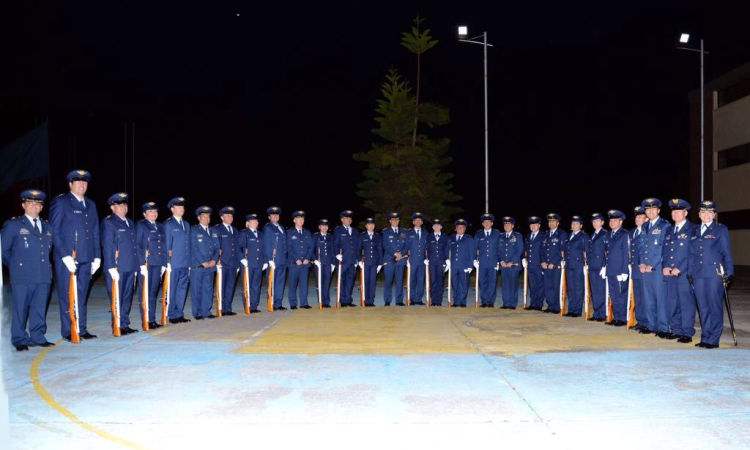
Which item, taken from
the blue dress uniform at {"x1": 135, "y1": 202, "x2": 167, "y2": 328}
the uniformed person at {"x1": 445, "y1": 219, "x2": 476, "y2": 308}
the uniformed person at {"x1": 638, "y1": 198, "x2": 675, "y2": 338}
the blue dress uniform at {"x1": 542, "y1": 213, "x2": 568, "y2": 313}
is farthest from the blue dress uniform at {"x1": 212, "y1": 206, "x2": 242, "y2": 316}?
the uniformed person at {"x1": 638, "y1": 198, "x2": 675, "y2": 338}

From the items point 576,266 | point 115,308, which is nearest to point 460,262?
point 576,266

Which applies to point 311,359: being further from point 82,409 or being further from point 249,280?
point 249,280

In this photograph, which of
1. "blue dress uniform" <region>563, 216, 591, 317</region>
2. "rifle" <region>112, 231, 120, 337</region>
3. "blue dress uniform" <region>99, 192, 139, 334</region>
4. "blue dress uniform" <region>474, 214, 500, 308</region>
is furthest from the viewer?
"blue dress uniform" <region>474, 214, 500, 308</region>

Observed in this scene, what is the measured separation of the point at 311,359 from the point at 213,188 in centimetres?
7461

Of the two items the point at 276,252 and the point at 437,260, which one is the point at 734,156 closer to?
the point at 437,260

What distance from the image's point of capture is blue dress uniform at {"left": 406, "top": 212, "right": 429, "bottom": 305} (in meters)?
15.7

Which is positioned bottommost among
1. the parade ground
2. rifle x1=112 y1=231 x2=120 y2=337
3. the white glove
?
the parade ground

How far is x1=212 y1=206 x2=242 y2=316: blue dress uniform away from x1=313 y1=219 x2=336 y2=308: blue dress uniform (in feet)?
6.87

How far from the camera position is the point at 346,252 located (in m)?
15.5

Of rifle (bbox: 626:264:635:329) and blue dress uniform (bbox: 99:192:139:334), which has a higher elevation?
blue dress uniform (bbox: 99:192:139:334)

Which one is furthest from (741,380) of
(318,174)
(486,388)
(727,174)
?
(318,174)

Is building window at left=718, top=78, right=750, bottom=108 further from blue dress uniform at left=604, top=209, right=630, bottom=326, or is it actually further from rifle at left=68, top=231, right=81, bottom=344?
rifle at left=68, top=231, right=81, bottom=344

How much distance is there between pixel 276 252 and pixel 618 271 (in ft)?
22.3

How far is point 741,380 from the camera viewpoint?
6789 mm
